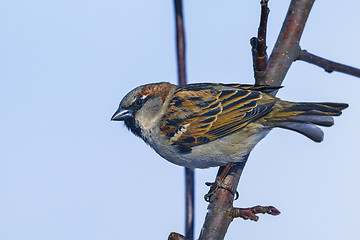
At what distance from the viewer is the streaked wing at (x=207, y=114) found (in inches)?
181

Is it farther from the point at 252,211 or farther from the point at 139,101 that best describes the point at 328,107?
the point at 139,101

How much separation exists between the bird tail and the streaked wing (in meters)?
0.26

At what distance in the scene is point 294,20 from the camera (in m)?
4.58

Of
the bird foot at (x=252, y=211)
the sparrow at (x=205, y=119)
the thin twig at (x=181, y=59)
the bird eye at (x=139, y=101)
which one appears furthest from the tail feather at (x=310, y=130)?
the bird eye at (x=139, y=101)

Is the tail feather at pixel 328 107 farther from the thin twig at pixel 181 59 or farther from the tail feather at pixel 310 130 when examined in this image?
the thin twig at pixel 181 59

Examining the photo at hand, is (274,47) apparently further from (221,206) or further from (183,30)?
(221,206)

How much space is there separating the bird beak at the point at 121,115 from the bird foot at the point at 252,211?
5.40ft

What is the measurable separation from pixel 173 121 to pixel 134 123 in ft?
1.44

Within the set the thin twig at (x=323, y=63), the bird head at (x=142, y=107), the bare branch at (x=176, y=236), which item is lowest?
the bare branch at (x=176, y=236)

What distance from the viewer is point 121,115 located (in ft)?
15.3

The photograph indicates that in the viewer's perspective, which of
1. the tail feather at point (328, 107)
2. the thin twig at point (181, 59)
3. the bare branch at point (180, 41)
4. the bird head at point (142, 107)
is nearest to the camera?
the thin twig at point (181, 59)

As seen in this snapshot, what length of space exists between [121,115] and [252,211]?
73.9 inches

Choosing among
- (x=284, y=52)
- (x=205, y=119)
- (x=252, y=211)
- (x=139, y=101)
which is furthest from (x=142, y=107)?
(x=252, y=211)

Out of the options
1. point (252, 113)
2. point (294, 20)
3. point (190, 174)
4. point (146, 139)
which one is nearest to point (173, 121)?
point (146, 139)
